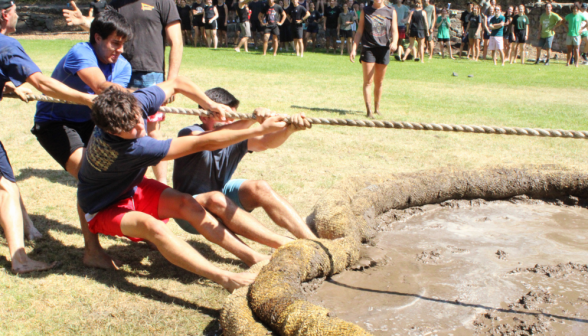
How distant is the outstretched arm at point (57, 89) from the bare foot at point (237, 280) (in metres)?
1.61

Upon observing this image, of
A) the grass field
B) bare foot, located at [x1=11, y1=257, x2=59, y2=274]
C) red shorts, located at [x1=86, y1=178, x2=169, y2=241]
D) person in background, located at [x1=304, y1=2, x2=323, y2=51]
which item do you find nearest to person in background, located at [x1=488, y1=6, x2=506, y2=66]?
the grass field

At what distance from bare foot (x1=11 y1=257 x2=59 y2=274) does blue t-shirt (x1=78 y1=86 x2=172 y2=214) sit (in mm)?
543

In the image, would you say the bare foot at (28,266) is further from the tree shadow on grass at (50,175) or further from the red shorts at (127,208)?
the tree shadow on grass at (50,175)

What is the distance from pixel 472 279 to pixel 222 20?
1904 cm

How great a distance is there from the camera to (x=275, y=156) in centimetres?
630

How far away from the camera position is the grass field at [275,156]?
3139 mm

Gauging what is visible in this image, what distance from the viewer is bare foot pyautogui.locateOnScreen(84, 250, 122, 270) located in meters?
3.64

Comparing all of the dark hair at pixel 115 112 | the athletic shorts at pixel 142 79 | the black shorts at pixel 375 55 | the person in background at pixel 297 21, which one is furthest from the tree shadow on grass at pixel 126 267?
the person in background at pixel 297 21

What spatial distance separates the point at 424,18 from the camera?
17.5m

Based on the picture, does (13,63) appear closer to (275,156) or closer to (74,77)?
(74,77)

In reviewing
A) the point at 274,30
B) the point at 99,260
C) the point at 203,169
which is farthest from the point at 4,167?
the point at 274,30

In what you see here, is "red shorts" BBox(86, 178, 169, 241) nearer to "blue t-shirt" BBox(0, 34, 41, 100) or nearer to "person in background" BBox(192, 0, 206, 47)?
"blue t-shirt" BBox(0, 34, 41, 100)

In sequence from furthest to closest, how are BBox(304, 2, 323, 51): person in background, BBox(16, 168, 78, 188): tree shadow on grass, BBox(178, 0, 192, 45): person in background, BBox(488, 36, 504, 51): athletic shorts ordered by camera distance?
BBox(304, 2, 323, 51): person in background
BBox(178, 0, 192, 45): person in background
BBox(488, 36, 504, 51): athletic shorts
BBox(16, 168, 78, 188): tree shadow on grass

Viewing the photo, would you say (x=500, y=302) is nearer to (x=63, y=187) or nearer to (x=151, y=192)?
(x=151, y=192)
